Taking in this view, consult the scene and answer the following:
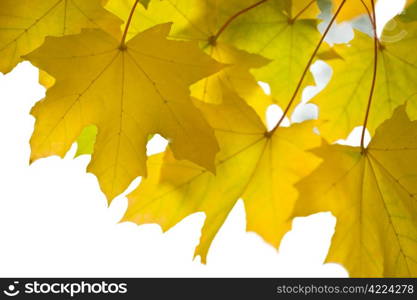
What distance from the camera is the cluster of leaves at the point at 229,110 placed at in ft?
2.97

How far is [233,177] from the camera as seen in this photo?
1096 mm

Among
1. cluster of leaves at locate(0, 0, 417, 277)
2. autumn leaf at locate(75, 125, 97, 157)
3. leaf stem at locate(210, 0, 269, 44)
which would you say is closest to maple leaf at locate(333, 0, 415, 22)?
cluster of leaves at locate(0, 0, 417, 277)

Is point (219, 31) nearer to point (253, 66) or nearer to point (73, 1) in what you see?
point (253, 66)

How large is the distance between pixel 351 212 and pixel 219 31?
430 mm

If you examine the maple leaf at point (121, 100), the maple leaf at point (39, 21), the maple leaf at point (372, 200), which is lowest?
the maple leaf at point (372, 200)

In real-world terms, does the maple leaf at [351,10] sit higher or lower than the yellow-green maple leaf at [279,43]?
higher

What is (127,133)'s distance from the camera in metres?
0.94

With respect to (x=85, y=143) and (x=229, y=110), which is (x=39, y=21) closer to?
(x=85, y=143)

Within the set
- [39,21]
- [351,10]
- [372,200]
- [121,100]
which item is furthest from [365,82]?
[39,21]

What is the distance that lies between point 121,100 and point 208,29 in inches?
9.2

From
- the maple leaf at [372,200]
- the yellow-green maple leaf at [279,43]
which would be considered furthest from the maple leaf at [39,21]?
the maple leaf at [372,200]

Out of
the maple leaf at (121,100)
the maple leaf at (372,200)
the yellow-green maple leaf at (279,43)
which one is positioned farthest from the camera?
the yellow-green maple leaf at (279,43)

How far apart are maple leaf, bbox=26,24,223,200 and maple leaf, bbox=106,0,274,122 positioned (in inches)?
4.8

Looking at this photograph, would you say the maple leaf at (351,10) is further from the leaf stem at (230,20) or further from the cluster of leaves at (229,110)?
the leaf stem at (230,20)
